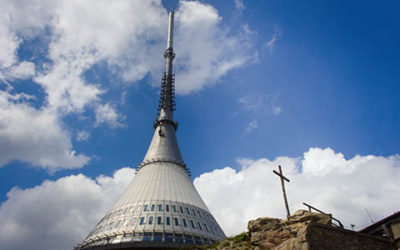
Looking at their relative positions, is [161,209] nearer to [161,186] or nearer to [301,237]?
[161,186]

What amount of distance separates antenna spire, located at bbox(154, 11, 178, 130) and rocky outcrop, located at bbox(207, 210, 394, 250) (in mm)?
50379

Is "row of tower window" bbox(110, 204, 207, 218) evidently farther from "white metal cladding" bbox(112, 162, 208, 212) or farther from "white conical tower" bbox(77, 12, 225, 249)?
"white metal cladding" bbox(112, 162, 208, 212)

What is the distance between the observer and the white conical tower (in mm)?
40906

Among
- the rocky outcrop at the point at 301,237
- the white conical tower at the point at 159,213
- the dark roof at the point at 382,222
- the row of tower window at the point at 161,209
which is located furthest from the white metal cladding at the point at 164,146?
the dark roof at the point at 382,222

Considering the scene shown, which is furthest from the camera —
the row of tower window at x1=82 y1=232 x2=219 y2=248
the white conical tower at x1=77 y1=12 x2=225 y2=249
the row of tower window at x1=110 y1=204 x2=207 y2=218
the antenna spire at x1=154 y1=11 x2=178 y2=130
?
the antenna spire at x1=154 y1=11 x2=178 y2=130

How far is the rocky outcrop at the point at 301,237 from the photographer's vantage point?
12.9 m

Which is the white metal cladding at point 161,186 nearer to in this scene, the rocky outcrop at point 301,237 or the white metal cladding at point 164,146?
the white metal cladding at point 164,146

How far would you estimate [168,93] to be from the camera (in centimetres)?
7462

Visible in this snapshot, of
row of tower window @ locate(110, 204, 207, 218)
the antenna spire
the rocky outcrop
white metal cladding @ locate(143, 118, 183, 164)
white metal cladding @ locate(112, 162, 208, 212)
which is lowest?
the rocky outcrop

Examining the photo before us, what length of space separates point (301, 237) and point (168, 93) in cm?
6412

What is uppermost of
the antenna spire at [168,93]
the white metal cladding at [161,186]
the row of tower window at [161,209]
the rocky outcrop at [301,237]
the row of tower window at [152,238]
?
the antenna spire at [168,93]

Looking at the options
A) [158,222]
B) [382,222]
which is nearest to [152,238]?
[158,222]

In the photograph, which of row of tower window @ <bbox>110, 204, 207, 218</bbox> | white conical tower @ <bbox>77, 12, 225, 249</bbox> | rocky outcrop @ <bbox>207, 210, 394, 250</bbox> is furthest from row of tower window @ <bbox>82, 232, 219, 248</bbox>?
rocky outcrop @ <bbox>207, 210, 394, 250</bbox>

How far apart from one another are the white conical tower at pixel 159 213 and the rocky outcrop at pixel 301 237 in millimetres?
22599
